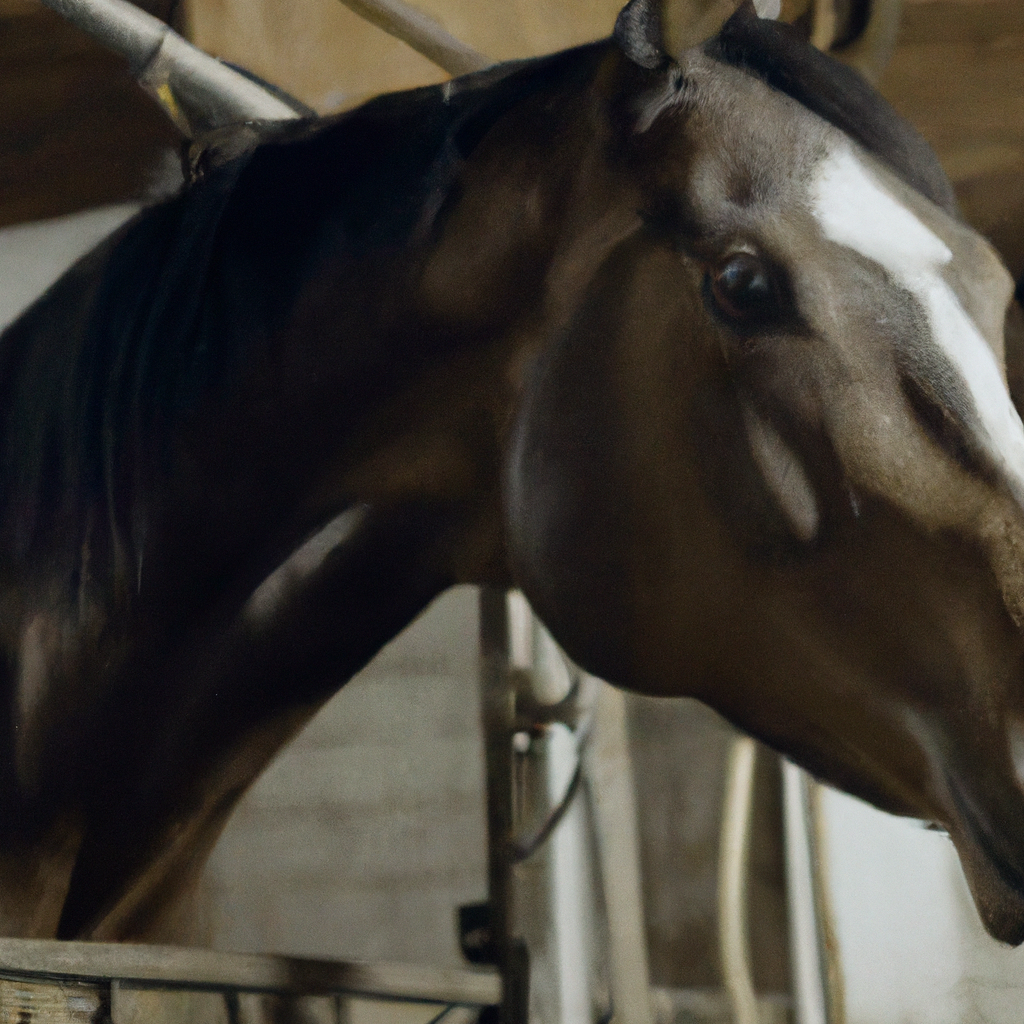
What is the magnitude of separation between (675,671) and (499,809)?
0.58 ft

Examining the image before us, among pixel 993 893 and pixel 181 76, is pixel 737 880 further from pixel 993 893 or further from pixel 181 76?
pixel 181 76

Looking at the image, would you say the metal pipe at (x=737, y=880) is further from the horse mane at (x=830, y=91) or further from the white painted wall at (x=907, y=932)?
the horse mane at (x=830, y=91)

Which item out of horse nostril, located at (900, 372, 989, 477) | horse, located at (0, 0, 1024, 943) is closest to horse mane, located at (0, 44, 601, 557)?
horse, located at (0, 0, 1024, 943)

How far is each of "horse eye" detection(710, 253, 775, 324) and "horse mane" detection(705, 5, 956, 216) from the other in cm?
9

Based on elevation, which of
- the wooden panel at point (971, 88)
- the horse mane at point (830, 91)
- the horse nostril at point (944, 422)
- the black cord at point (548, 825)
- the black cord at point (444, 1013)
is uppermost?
the wooden panel at point (971, 88)

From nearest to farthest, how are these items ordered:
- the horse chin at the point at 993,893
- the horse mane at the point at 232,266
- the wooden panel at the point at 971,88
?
the horse chin at the point at 993,893 → the horse mane at the point at 232,266 → the wooden panel at the point at 971,88

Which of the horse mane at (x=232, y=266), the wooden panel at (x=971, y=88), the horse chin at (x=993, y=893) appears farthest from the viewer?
the wooden panel at (x=971, y=88)

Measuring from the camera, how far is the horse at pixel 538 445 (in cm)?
49

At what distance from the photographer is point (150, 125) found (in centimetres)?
74

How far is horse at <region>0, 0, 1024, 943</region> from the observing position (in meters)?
0.49

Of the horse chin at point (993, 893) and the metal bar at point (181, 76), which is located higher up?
the metal bar at point (181, 76)

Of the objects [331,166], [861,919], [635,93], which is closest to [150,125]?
[331,166]

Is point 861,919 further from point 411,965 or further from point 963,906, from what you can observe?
point 411,965

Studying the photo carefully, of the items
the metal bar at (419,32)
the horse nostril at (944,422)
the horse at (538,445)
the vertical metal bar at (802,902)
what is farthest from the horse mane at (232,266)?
the vertical metal bar at (802,902)
